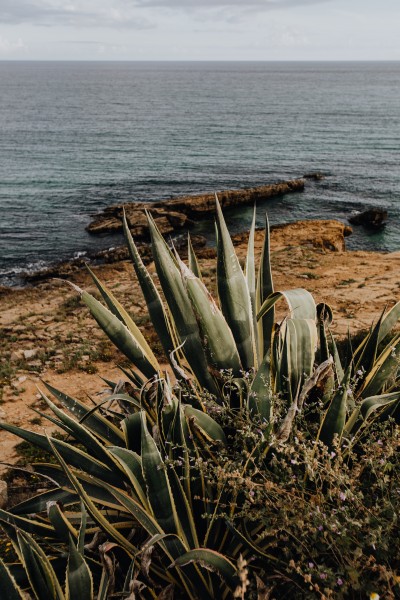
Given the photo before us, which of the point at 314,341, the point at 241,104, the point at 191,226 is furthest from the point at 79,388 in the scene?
the point at 241,104

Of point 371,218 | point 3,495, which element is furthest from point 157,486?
point 371,218

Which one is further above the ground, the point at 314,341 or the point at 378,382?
the point at 314,341

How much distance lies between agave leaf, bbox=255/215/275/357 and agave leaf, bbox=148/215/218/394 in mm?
502

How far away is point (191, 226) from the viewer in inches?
1013

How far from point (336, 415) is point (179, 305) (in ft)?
3.68

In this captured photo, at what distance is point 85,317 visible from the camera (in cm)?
1182

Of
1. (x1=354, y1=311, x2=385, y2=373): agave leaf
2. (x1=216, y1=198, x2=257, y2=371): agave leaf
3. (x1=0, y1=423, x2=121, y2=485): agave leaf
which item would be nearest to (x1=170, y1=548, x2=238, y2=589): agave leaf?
(x1=0, y1=423, x2=121, y2=485): agave leaf

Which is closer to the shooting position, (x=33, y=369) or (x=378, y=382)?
(x=378, y=382)

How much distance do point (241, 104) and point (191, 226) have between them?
6729cm

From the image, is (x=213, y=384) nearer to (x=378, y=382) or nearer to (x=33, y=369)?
(x=378, y=382)

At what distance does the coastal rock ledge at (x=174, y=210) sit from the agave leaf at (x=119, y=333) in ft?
65.5

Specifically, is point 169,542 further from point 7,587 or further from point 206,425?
point 7,587

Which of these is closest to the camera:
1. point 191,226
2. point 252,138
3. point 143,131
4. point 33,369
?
point 33,369

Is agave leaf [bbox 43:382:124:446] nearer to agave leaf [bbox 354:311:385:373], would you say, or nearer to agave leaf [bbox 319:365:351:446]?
agave leaf [bbox 319:365:351:446]
